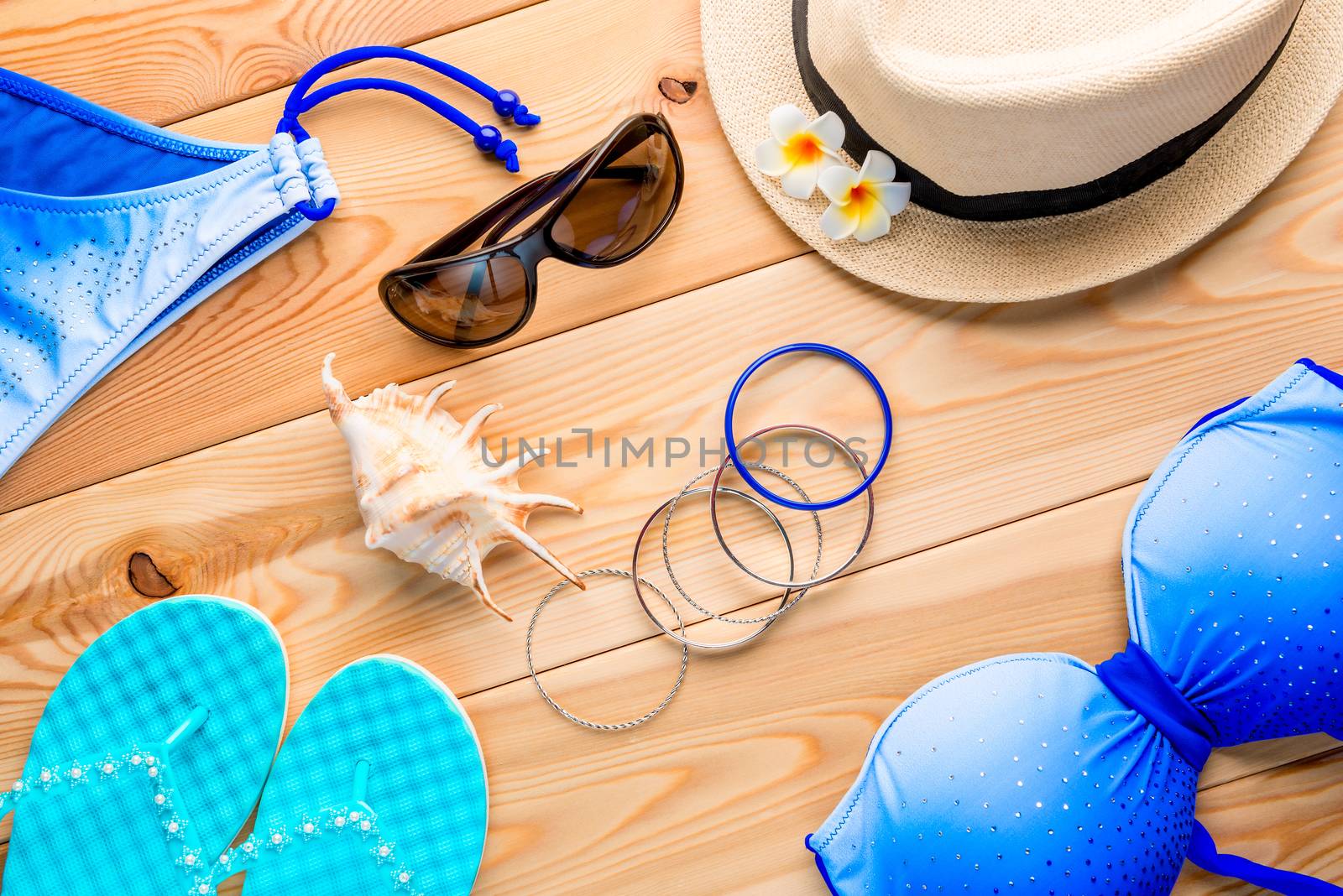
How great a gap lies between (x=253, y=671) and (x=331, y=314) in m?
0.31

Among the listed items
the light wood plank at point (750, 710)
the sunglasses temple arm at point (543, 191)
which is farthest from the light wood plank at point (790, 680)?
the sunglasses temple arm at point (543, 191)

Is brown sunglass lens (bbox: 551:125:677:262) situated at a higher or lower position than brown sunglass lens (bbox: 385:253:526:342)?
higher


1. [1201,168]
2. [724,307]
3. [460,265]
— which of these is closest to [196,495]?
[460,265]

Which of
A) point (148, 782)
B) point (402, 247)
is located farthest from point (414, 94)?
point (148, 782)

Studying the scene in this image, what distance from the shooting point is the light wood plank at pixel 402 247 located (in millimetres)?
711

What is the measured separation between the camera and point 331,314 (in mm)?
712

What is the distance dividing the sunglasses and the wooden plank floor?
38 mm

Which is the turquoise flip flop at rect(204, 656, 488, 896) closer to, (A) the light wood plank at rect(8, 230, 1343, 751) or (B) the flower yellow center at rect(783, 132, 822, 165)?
(A) the light wood plank at rect(8, 230, 1343, 751)

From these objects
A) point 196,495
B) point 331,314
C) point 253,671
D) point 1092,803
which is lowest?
point 1092,803

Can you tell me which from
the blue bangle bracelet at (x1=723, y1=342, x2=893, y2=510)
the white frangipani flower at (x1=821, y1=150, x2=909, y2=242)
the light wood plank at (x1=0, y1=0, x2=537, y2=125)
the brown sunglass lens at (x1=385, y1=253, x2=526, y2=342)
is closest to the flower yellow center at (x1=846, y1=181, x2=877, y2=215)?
the white frangipani flower at (x1=821, y1=150, x2=909, y2=242)

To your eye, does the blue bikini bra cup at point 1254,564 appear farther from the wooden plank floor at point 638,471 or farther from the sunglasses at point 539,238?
the sunglasses at point 539,238

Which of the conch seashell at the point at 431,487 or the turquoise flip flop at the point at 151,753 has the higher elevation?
the conch seashell at the point at 431,487

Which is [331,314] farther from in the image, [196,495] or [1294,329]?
[1294,329]

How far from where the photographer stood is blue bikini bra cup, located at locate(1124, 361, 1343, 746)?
621mm
